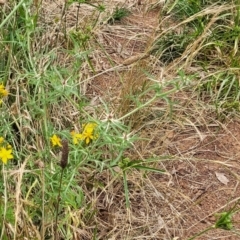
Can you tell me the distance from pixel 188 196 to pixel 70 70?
0.79m

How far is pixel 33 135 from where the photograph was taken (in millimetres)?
2312

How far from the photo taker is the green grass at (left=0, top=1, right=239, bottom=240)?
6.57 feet

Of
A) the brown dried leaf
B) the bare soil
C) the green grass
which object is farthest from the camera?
the brown dried leaf

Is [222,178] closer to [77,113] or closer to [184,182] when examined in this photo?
[184,182]

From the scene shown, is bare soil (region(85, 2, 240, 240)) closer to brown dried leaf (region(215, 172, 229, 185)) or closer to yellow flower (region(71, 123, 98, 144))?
brown dried leaf (region(215, 172, 229, 185))

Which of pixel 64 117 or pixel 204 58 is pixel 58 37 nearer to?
pixel 64 117

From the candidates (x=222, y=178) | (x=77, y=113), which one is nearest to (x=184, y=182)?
(x=222, y=178)

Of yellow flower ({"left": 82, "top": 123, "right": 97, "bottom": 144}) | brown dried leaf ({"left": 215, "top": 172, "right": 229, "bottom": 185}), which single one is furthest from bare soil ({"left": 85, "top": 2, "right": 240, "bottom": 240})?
yellow flower ({"left": 82, "top": 123, "right": 97, "bottom": 144})

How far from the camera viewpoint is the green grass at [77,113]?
2.00m

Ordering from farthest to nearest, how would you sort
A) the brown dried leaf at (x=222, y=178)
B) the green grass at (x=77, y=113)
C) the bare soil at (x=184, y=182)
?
the brown dried leaf at (x=222, y=178) → the bare soil at (x=184, y=182) → the green grass at (x=77, y=113)

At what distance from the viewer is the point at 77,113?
2.51 meters

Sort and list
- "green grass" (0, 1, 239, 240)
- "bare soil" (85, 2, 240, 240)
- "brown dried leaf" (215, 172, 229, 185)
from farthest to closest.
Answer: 1. "brown dried leaf" (215, 172, 229, 185)
2. "bare soil" (85, 2, 240, 240)
3. "green grass" (0, 1, 239, 240)

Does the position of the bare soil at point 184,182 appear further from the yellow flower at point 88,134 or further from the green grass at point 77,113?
the yellow flower at point 88,134

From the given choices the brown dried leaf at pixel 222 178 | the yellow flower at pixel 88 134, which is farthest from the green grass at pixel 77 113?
the brown dried leaf at pixel 222 178
